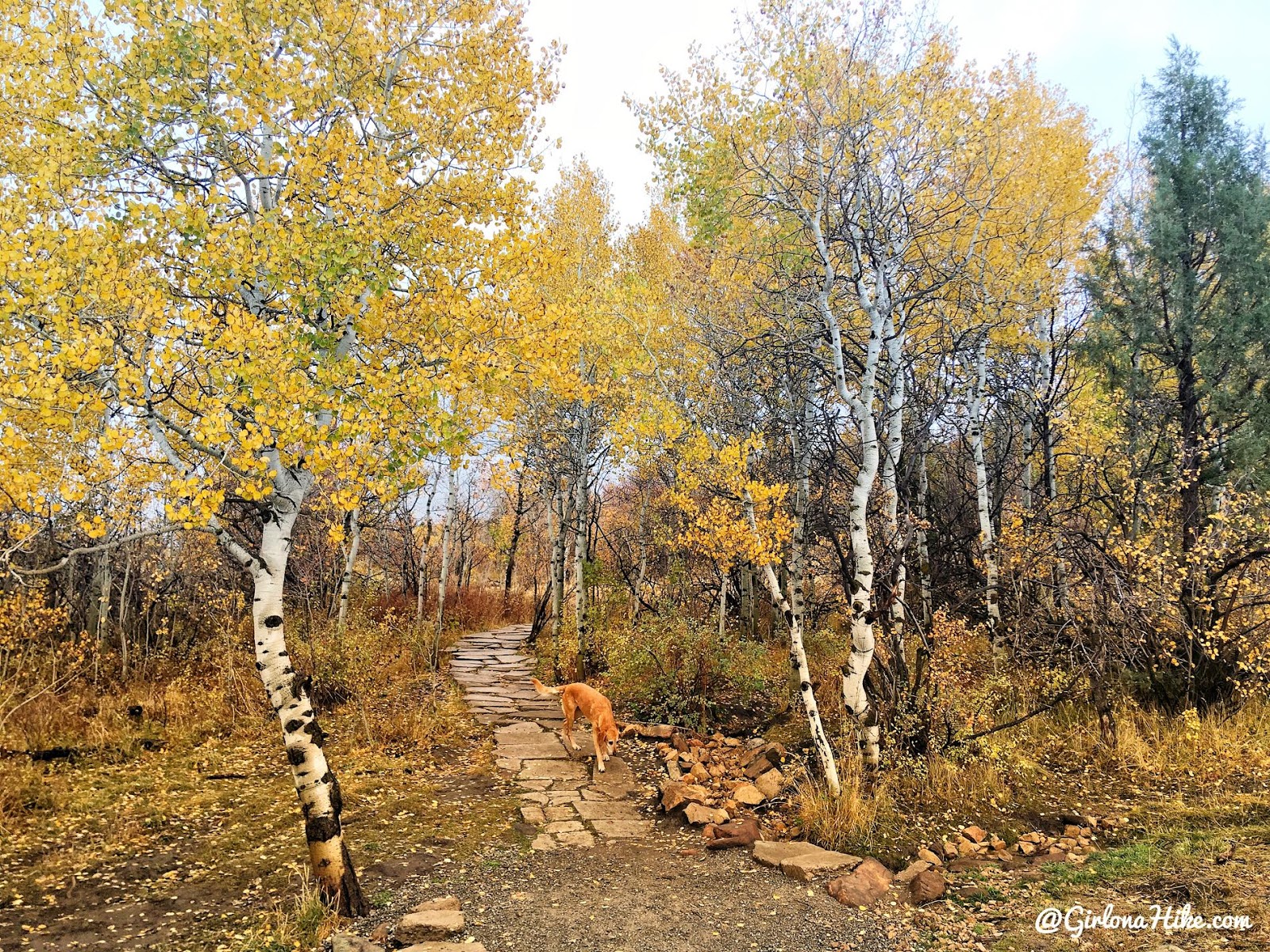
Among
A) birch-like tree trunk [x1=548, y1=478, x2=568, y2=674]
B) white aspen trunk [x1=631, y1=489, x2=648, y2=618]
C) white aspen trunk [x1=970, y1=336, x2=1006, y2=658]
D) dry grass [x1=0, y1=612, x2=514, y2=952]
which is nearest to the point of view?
dry grass [x1=0, y1=612, x2=514, y2=952]

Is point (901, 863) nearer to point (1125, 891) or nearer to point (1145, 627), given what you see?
point (1125, 891)

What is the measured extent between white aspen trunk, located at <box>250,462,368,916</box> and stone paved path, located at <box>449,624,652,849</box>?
1.93 m

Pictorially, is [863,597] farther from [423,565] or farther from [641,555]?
[423,565]

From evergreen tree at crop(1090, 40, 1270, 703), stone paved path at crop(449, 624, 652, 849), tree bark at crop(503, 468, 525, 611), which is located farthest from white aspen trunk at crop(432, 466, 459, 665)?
evergreen tree at crop(1090, 40, 1270, 703)

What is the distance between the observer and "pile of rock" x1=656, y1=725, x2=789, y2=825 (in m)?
6.88

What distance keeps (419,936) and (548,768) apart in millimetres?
4122

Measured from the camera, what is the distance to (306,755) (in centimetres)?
484

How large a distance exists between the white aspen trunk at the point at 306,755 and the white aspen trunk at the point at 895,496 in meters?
5.81

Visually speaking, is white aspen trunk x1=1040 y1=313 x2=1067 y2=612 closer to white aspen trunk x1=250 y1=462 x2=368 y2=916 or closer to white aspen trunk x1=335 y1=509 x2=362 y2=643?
white aspen trunk x1=250 y1=462 x2=368 y2=916

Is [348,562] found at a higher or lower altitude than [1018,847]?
higher

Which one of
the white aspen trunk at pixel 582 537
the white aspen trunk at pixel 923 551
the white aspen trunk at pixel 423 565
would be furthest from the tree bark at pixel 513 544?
the white aspen trunk at pixel 923 551

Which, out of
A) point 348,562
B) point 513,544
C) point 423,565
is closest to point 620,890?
point 348,562

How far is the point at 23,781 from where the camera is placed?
6.86 m

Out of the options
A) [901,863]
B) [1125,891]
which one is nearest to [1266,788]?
[1125,891]
